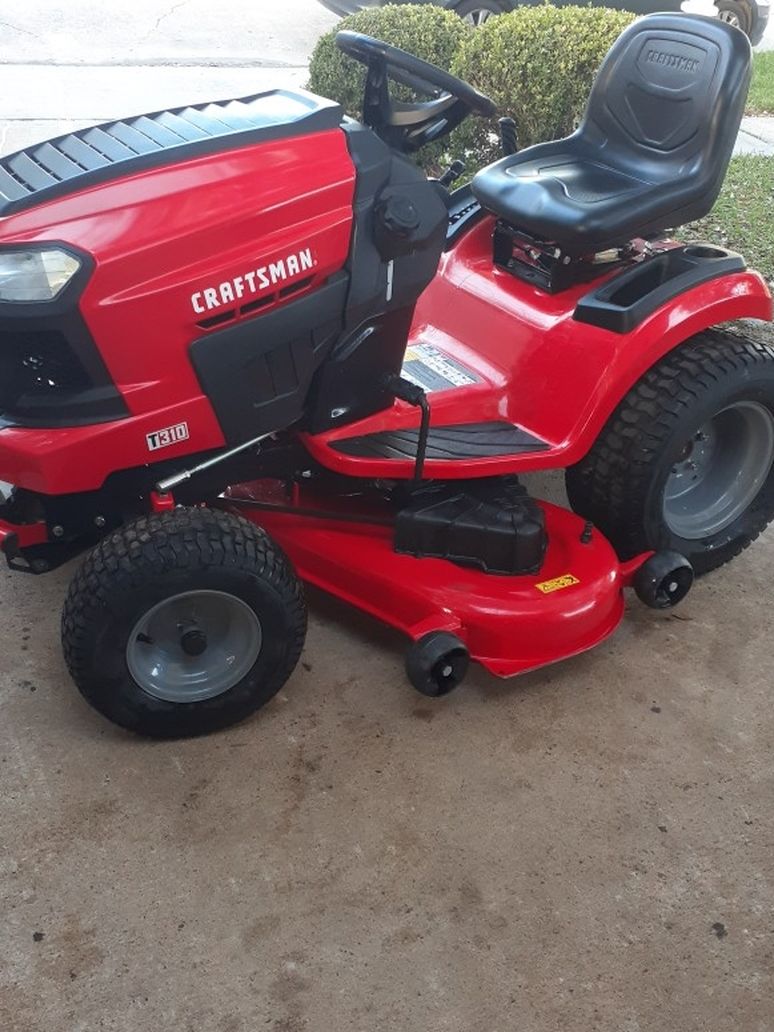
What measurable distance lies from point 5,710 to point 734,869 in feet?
4.98

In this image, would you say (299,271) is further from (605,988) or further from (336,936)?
(605,988)

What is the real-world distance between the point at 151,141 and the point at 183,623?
95cm

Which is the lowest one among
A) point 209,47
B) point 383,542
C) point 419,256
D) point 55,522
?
point 209,47

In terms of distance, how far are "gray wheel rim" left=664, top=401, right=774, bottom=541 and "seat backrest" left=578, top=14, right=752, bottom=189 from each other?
1.91ft

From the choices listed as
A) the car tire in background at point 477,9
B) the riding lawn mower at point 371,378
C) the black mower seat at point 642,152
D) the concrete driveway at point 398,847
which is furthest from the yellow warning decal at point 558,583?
the car tire in background at point 477,9

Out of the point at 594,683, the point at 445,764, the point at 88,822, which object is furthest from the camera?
the point at 594,683

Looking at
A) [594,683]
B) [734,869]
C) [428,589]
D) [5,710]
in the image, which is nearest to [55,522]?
[5,710]

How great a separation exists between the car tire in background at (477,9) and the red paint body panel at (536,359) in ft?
16.7

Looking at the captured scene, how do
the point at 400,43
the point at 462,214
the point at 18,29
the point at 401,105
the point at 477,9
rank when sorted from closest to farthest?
the point at 401,105 → the point at 462,214 → the point at 400,43 → the point at 477,9 → the point at 18,29

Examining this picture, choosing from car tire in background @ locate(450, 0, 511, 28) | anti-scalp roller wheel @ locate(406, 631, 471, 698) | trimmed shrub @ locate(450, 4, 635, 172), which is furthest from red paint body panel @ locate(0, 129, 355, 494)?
car tire in background @ locate(450, 0, 511, 28)

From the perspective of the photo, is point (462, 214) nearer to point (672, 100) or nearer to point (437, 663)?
point (672, 100)

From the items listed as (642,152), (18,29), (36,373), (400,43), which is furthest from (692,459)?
(18,29)

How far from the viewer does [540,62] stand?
5012mm

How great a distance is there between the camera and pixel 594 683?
102 inches
